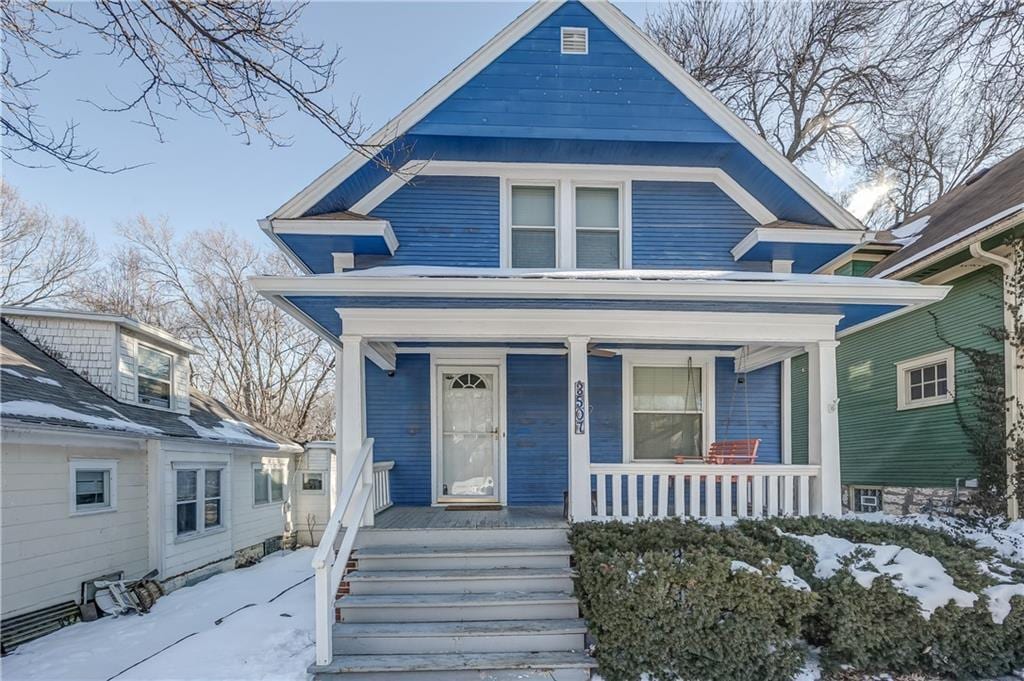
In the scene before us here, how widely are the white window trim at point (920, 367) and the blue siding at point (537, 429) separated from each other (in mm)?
5971

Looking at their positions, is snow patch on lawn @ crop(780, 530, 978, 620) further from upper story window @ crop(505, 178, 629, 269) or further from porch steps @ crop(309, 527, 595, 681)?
upper story window @ crop(505, 178, 629, 269)

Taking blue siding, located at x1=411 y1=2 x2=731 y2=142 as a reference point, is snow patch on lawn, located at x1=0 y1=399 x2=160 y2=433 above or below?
below

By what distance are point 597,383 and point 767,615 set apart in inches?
148

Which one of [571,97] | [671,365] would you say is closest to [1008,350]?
[671,365]

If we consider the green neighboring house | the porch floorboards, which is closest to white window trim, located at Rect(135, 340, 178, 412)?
the porch floorboards

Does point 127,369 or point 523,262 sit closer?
point 523,262

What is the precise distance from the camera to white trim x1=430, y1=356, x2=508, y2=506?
718 centimetres

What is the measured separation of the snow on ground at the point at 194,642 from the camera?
14.4ft

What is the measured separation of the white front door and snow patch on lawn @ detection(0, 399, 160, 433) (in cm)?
491

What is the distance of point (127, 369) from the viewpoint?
9.75 meters

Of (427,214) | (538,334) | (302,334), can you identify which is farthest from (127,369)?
(302,334)

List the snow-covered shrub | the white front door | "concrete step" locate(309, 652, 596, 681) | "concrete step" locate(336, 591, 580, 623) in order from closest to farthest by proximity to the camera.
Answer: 1. the snow-covered shrub
2. "concrete step" locate(309, 652, 596, 681)
3. "concrete step" locate(336, 591, 580, 623)
4. the white front door

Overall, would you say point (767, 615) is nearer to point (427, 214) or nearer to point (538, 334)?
point (538, 334)

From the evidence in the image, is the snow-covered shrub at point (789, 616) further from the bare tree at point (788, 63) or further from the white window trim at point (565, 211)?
the bare tree at point (788, 63)
